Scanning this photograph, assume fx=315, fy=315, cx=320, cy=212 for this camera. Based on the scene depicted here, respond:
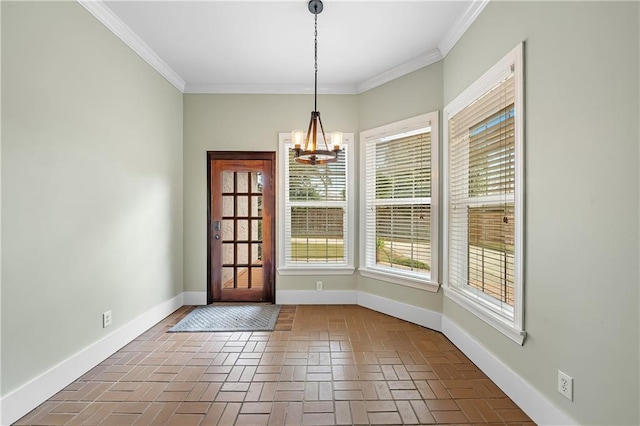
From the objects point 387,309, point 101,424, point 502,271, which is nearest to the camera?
point 101,424

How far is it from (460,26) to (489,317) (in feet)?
7.88

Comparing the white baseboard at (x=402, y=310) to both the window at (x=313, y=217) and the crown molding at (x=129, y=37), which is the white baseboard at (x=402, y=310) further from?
the crown molding at (x=129, y=37)

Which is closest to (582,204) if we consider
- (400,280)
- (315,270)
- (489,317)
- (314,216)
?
(489,317)

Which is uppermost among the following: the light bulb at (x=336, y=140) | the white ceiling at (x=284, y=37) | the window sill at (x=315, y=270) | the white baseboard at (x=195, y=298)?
the white ceiling at (x=284, y=37)

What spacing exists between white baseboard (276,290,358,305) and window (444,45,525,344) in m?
1.43

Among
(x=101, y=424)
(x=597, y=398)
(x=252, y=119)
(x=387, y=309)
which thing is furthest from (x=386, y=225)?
(x=101, y=424)

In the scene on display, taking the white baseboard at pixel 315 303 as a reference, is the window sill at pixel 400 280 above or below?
above

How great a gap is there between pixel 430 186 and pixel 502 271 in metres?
1.29

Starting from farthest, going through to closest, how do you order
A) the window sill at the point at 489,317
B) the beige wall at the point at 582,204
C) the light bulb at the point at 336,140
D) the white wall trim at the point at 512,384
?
1. the light bulb at the point at 336,140
2. the window sill at the point at 489,317
3. the white wall trim at the point at 512,384
4. the beige wall at the point at 582,204

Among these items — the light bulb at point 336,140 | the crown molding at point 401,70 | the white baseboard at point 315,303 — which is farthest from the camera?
the crown molding at point 401,70

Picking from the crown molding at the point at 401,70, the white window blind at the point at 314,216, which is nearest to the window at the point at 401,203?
the white window blind at the point at 314,216

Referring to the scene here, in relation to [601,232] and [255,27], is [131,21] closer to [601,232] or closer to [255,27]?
[255,27]

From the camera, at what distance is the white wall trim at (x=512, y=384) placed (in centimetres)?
174

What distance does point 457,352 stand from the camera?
2.75 m
